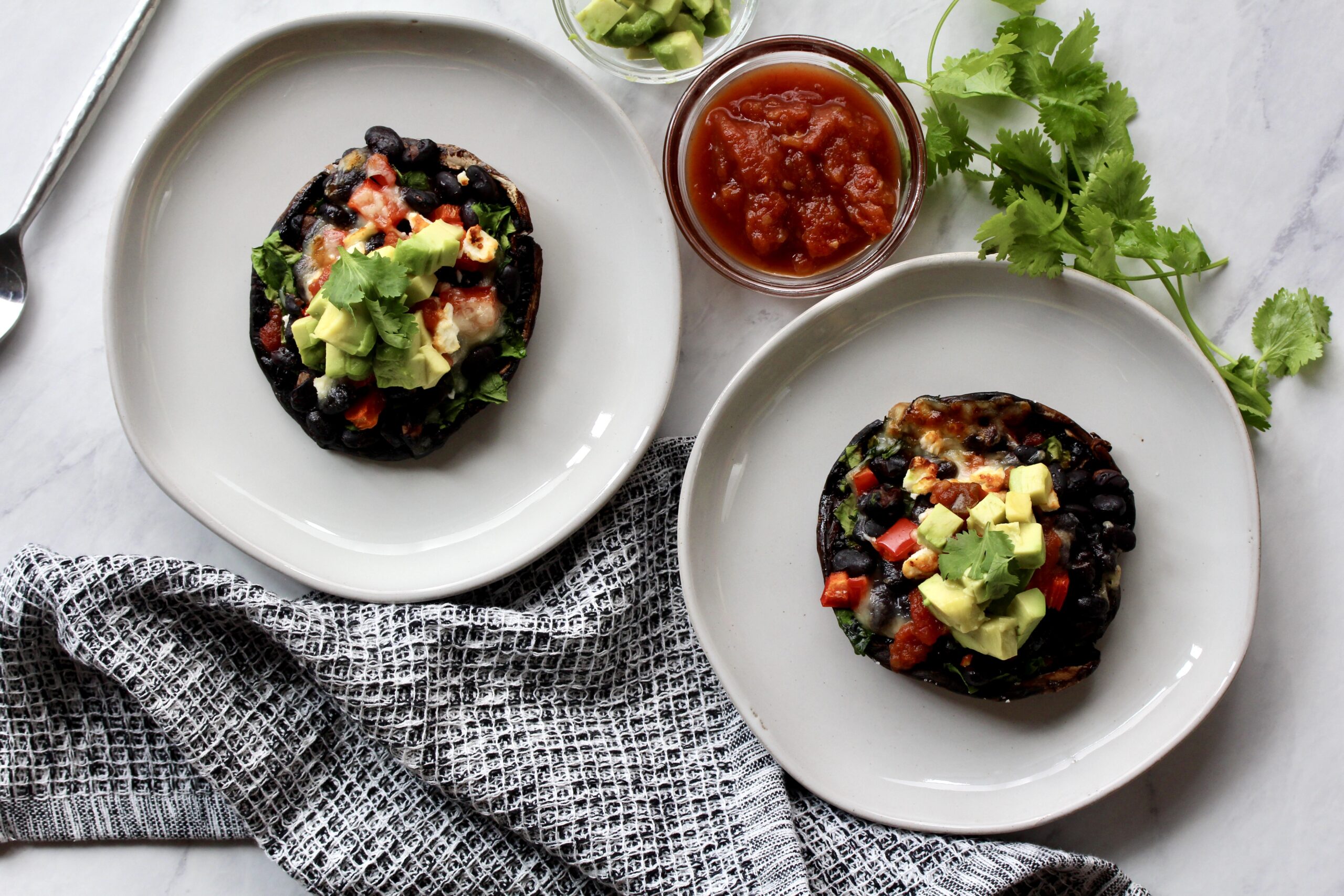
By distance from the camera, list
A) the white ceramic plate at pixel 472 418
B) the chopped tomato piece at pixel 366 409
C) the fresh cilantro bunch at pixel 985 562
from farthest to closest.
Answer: the white ceramic plate at pixel 472 418, the chopped tomato piece at pixel 366 409, the fresh cilantro bunch at pixel 985 562

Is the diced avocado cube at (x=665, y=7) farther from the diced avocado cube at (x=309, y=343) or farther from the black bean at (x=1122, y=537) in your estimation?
the black bean at (x=1122, y=537)

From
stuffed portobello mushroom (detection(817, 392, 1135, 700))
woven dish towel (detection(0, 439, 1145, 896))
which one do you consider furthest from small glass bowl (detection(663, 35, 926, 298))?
woven dish towel (detection(0, 439, 1145, 896))

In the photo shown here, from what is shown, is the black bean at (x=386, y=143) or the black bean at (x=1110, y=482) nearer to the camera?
the black bean at (x=1110, y=482)

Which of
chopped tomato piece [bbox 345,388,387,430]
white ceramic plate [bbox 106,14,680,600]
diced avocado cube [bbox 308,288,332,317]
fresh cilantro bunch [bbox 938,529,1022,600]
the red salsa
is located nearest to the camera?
fresh cilantro bunch [bbox 938,529,1022,600]

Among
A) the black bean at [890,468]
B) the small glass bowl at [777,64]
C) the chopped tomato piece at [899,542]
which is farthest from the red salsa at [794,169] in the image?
the chopped tomato piece at [899,542]

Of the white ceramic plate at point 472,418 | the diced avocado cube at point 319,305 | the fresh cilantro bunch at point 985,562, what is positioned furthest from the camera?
the white ceramic plate at point 472,418

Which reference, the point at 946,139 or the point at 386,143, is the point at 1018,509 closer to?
the point at 946,139

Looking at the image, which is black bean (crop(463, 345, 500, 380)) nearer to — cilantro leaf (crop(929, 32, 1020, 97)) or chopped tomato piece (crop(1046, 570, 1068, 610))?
cilantro leaf (crop(929, 32, 1020, 97))
